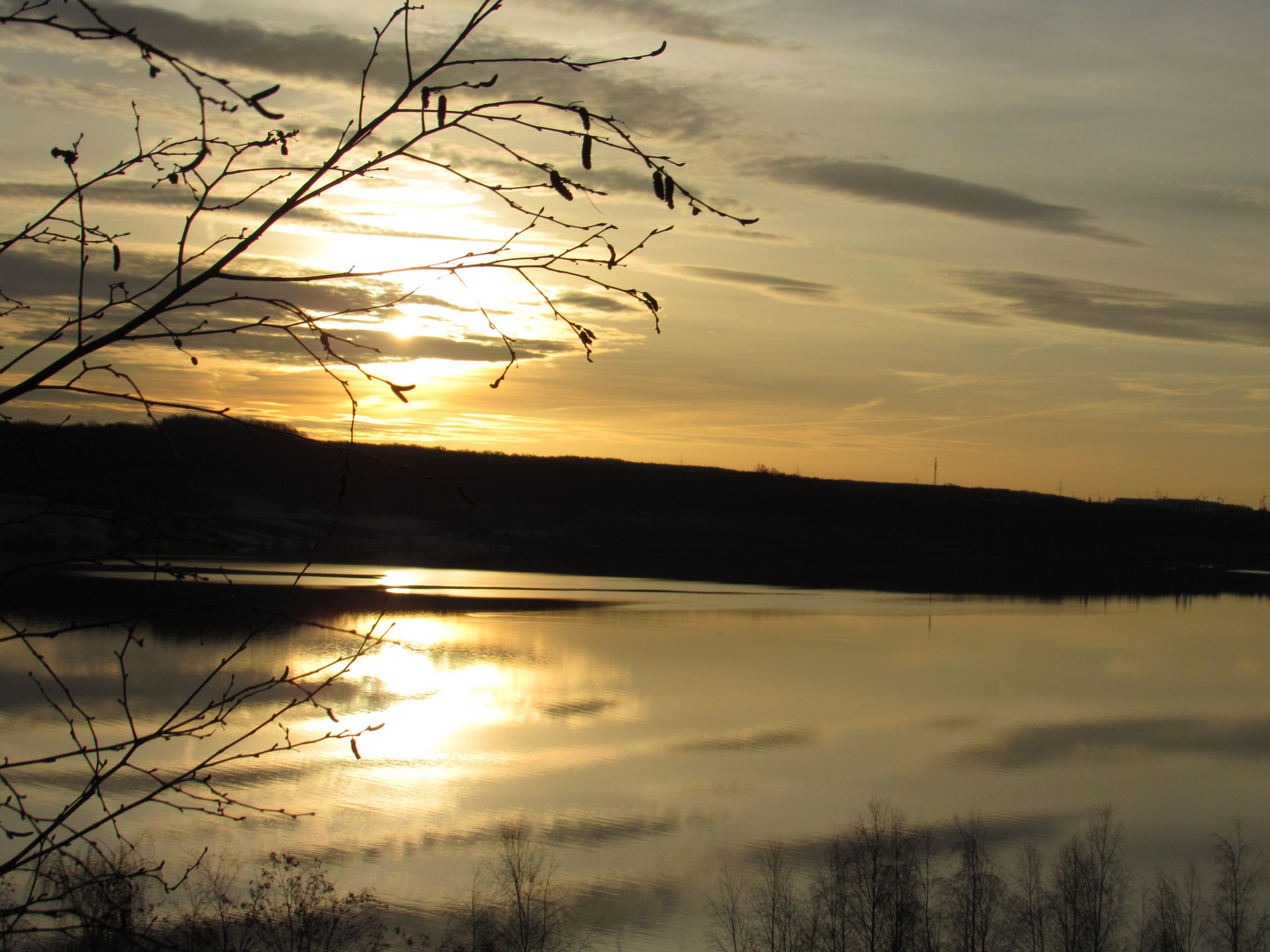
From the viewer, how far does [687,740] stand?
28.0 metres

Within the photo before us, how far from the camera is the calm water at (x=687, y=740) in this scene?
68.6ft

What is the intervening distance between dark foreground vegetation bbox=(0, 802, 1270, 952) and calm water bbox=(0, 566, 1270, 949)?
2.02 feet

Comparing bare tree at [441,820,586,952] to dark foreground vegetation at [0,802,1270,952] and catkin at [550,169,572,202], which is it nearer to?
dark foreground vegetation at [0,802,1270,952]

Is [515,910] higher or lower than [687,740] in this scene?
lower

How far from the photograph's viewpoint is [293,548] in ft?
206

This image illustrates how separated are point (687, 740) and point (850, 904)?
8400 mm

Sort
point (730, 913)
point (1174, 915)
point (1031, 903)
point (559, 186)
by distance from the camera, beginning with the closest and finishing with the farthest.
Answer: point (559, 186)
point (730, 913)
point (1174, 915)
point (1031, 903)

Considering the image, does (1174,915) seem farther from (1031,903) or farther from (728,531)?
(728,531)

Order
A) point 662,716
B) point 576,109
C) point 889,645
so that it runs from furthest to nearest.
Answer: point 889,645 → point 662,716 → point 576,109

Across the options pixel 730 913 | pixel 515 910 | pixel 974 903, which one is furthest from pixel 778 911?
pixel 515 910

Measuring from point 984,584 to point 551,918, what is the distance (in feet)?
180

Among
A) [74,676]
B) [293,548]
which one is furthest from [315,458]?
[293,548]

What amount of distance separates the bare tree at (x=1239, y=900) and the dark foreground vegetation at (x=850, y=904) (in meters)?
0.04

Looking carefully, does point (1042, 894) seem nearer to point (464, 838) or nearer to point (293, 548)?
point (464, 838)
